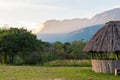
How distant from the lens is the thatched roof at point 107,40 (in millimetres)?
28781

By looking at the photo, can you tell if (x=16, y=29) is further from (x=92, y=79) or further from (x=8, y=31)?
(x=92, y=79)

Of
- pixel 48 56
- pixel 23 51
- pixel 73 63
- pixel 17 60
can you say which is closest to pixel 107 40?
pixel 73 63

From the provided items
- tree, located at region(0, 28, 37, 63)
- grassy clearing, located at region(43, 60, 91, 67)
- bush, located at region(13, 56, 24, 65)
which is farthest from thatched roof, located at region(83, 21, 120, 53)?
tree, located at region(0, 28, 37, 63)

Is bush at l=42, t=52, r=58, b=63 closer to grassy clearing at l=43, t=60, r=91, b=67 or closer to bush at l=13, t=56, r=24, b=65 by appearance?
bush at l=13, t=56, r=24, b=65

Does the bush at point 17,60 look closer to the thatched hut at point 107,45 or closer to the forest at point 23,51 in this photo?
the forest at point 23,51

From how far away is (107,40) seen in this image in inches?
1164

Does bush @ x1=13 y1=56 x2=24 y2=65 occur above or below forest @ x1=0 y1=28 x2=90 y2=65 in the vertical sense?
below

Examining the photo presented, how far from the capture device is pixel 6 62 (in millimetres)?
52250

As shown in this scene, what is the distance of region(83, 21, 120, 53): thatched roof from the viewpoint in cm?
2878

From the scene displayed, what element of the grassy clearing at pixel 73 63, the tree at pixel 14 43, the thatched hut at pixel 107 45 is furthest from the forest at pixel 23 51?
the thatched hut at pixel 107 45

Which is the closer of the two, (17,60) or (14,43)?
(17,60)

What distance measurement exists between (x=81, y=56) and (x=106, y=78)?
28283 mm

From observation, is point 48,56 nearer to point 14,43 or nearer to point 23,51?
point 23,51

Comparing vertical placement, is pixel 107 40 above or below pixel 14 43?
below
